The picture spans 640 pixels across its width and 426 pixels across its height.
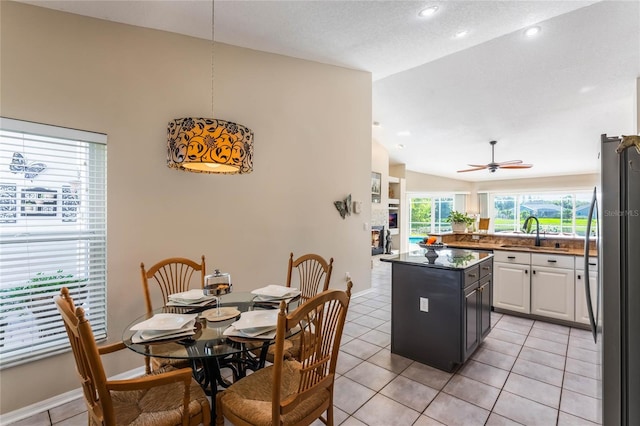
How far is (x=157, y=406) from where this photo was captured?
4.82ft

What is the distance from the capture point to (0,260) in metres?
1.94

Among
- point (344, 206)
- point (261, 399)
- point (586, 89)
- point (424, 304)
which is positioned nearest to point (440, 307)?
point (424, 304)

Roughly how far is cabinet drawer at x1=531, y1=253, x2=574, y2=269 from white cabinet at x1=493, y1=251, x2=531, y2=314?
7 centimetres

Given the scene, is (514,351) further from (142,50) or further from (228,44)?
(142,50)

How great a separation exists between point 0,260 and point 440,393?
317cm

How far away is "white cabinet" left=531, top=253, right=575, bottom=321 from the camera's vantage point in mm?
3463

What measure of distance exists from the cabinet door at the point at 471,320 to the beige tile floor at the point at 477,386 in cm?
16

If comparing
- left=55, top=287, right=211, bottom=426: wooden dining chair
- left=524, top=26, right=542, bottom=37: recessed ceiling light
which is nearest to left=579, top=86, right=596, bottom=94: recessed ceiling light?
left=524, top=26, right=542, bottom=37: recessed ceiling light

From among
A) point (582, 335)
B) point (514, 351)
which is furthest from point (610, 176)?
point (582, 335)

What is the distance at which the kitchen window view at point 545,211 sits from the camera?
9266 millimetres

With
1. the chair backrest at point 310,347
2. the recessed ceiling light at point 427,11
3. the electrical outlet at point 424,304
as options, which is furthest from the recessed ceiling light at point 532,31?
the chair backrest at point 310,347

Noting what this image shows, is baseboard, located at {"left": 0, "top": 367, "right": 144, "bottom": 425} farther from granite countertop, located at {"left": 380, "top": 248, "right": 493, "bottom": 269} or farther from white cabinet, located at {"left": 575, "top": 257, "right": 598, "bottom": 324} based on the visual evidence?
white cabinet, located at {"left": 575, "top": 257, "right": 598, "bottom": 324}

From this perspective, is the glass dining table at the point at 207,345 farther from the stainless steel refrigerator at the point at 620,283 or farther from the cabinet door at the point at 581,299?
the cabinet door at the point at 581,299

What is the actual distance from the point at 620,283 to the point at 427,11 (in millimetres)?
2615
